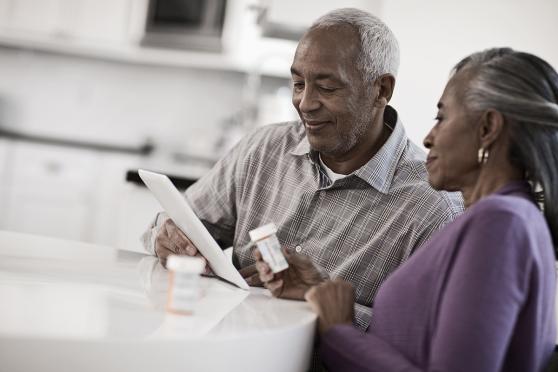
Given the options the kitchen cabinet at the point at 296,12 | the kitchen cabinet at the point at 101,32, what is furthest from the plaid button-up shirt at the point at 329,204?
the kitchen cabinet at the point at 101,32

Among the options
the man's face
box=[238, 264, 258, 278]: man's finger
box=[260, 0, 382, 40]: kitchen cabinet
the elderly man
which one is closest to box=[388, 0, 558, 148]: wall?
box=[260, 0, 382, 40]: kitchen cabinet

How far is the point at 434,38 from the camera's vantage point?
2.43m

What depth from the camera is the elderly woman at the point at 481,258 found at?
1076mm

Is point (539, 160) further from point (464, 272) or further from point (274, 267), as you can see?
point (274, 267)

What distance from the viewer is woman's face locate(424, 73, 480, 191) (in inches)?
51.0

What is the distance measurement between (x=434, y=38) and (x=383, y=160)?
858 millimetres

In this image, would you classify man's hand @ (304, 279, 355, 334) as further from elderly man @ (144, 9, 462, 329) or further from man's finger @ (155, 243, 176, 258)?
man's finger @ (155, 243, 176, 258)

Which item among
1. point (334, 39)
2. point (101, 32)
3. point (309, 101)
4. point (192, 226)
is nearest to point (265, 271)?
point (192, 226)

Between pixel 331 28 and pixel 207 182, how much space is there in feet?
1.75

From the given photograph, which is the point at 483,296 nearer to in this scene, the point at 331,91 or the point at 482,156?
the point at 482,156

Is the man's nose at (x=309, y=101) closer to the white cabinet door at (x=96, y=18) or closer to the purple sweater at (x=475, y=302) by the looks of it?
the purple sweater at (x=475, y=302)

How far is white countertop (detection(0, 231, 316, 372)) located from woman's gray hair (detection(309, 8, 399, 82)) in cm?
62

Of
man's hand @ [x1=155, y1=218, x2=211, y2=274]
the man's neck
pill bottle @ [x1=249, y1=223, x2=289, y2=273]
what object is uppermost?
the man's neck

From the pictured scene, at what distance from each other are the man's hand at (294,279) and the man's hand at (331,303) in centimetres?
8
